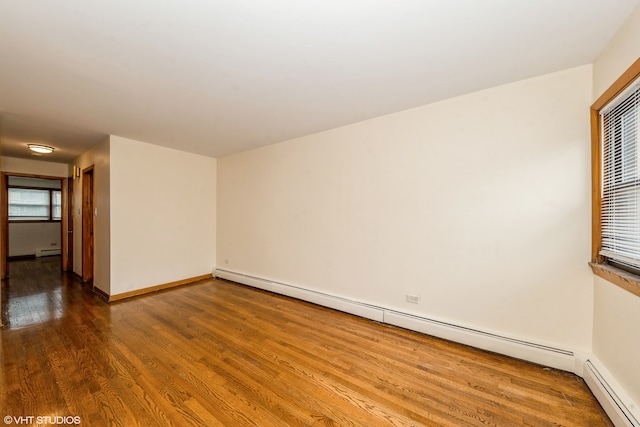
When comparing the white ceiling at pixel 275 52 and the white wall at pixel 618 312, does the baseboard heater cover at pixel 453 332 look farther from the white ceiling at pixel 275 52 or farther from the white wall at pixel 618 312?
the white ceiling at pixel 275 52

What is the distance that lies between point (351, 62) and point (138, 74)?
1.78 meters

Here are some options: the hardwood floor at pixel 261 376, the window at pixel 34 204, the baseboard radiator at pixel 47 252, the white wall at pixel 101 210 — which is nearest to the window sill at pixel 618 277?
the hardwood floor at pixel 261 376

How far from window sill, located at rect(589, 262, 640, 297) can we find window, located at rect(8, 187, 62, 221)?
10.8m

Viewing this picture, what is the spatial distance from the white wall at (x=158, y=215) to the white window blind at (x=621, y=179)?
542 cm

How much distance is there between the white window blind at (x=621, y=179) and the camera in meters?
1.52

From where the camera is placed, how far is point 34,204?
279 inches

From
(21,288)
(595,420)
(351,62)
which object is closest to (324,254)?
(351,62)

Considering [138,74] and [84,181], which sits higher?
[138,74]

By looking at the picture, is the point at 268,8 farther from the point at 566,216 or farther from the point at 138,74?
the point at 566,216

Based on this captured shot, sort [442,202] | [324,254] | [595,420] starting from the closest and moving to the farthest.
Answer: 1. [595,420]
2. [442,202]
3. [324,254]

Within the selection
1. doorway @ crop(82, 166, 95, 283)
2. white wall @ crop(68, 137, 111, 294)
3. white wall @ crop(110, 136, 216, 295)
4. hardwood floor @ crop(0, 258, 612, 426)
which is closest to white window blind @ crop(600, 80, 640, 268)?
hardwood floor @ crop(0, 258, 612, 426)

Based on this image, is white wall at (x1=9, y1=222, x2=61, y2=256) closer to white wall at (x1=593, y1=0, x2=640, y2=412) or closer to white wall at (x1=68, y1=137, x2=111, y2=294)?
white wall at (x1=68, y1=137, x2=111, y2=294)

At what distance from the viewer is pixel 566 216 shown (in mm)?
2016

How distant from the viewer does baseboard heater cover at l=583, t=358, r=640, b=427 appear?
4.56 ft
